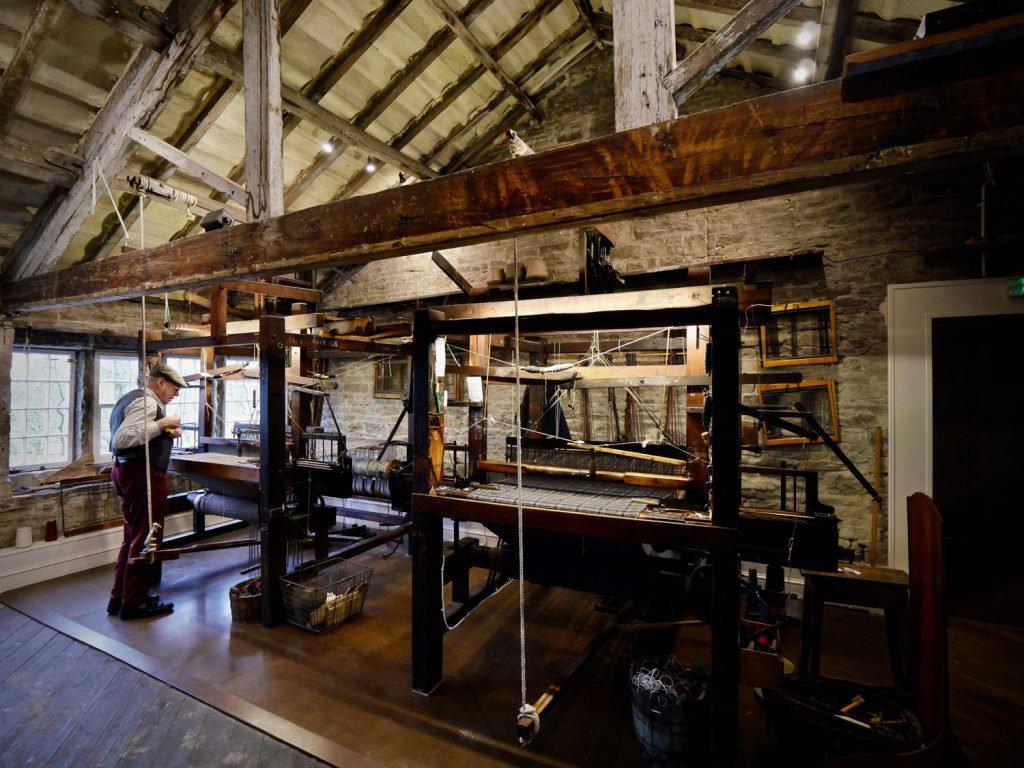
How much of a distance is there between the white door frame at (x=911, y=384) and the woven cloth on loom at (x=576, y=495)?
2.36m

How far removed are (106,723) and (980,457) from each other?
6804 millimetres

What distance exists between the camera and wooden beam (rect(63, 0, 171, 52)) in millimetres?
2928

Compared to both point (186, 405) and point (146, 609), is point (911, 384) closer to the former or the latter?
point (146, 609)

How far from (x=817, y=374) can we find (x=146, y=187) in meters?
5.67

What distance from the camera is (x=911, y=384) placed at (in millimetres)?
4000

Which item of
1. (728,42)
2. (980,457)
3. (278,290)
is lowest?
(980,457)

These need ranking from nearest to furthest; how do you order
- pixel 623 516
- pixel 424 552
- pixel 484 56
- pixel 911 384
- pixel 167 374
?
1. pixel 623 516
2. pixel 424 552
3. pixel 167 374
4. pixel 911 384
5. pixel 484 56

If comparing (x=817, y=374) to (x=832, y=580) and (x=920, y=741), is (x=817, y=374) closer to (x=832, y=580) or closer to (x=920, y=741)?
(x=832, y=580)

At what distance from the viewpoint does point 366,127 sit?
5.09 m

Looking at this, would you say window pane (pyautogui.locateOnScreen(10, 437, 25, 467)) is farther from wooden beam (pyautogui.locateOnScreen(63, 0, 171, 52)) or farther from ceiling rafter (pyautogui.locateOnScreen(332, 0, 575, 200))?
wooden beam (pyautogui.locateOnScreen(63, 0, 171, 52))

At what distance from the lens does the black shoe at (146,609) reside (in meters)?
3.70

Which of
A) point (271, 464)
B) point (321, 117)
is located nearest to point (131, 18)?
point (321, 117)

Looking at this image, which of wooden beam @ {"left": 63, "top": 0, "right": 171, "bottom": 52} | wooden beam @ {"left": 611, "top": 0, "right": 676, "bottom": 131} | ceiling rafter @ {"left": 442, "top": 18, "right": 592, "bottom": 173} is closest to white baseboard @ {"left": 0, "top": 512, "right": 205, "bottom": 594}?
wooden beam @ {"left": 63, "top": 0, "right": 171, "bottom": 52}

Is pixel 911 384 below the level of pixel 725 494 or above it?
above
